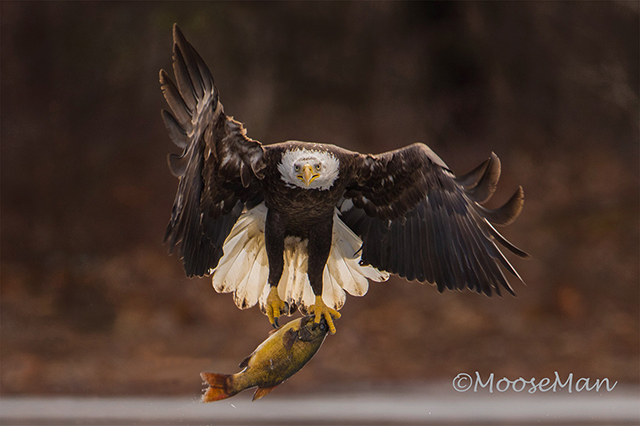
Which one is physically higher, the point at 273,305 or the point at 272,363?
the point at 273,305

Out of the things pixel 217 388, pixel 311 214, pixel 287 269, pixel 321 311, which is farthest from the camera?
pixel 287 269

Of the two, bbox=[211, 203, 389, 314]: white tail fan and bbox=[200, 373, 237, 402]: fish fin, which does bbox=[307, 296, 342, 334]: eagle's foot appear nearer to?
bbox=[211, 203, 389, 314]: white tail fan

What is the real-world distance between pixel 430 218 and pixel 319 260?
0.48 m

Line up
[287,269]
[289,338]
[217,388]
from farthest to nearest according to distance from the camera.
→ 1. [287,269]
2. [289,338]
3. [217,388]

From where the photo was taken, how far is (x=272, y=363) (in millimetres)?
2037

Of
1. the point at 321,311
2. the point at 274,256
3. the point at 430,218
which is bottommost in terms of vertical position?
the point at 321,311

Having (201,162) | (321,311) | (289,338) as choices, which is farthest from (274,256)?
(201,162)

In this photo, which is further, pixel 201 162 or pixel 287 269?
pixel 287 269

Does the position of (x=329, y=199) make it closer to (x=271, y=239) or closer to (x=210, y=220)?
(x=271, y=239)

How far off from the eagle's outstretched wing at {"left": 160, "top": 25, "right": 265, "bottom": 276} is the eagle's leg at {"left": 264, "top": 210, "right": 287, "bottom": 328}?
0.15m

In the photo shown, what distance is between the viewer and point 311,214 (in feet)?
7.63

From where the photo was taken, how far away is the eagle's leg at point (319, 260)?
7.98 ft

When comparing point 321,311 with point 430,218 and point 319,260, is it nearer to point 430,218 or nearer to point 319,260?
point 319,260

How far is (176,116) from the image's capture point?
211 cm
